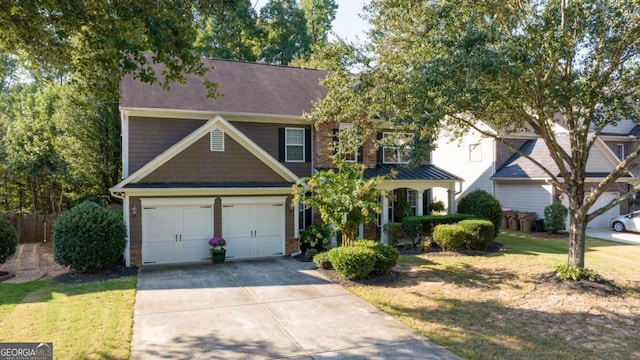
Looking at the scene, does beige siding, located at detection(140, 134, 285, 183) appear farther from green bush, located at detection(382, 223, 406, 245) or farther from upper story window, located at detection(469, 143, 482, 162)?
upper story window, located at detection(469, 143, 482, 162)

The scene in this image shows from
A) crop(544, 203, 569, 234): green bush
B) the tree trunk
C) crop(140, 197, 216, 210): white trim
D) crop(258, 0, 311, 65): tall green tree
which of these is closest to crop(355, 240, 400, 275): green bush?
the tree trunk

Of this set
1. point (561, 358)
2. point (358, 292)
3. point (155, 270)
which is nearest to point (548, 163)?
point (358, 292)

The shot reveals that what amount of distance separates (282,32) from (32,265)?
25649mm

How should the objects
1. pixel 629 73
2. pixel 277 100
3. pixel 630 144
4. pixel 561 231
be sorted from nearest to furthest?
pixel 629 73
pixel 277 100
pixel 561 231
pixel 630 144

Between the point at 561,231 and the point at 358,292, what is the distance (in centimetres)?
1580

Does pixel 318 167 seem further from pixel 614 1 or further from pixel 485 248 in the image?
pixel 614 1

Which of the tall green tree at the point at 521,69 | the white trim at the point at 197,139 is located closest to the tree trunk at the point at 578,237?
the tall green tree at the point at 521,69

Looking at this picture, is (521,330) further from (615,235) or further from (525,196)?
(525,196)

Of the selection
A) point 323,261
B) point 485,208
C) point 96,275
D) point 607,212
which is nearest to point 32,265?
point 96,275

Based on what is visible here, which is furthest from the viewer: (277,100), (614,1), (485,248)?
(277,100)

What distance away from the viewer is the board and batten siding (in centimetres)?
2302

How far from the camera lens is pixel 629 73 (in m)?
10.6

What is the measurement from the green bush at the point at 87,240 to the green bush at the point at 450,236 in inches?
452

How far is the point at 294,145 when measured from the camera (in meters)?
18.0
